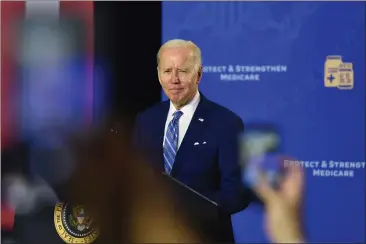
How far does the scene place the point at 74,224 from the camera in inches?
46.2

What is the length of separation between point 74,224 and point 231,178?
658mm

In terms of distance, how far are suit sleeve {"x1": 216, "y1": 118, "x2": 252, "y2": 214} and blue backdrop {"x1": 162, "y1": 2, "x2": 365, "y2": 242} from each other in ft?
0.63

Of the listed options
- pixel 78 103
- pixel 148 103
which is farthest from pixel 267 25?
pixel 78 103

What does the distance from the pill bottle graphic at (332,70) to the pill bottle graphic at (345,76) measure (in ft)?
0.05

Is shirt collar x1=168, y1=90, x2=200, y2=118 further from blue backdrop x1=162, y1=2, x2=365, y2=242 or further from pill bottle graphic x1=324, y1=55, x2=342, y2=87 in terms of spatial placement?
pill bottle graphic x1=324, y1=55, x2=342, y2=87

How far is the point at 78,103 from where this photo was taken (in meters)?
1.83

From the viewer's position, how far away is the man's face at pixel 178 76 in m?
1.63

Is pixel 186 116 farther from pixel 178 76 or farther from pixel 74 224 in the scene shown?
pixel 74 224

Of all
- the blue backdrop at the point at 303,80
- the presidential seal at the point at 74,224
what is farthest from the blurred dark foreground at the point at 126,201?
the blue backdrop at the point at 303,80

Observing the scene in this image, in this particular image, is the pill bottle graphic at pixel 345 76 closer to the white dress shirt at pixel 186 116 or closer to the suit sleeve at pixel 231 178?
the suit sleeve at pixel 231 178

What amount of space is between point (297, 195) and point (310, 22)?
128 cm

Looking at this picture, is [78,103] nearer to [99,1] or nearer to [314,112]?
[99,1]

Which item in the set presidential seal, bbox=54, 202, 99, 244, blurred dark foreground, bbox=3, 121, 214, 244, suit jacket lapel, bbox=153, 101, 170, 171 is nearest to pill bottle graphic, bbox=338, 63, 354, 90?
suit jacket lapel, bbox=153, 101, 170, 171

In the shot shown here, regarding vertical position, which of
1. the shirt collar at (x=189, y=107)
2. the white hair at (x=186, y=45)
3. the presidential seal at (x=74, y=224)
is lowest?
the presidential seal at (x=74, y=224)
